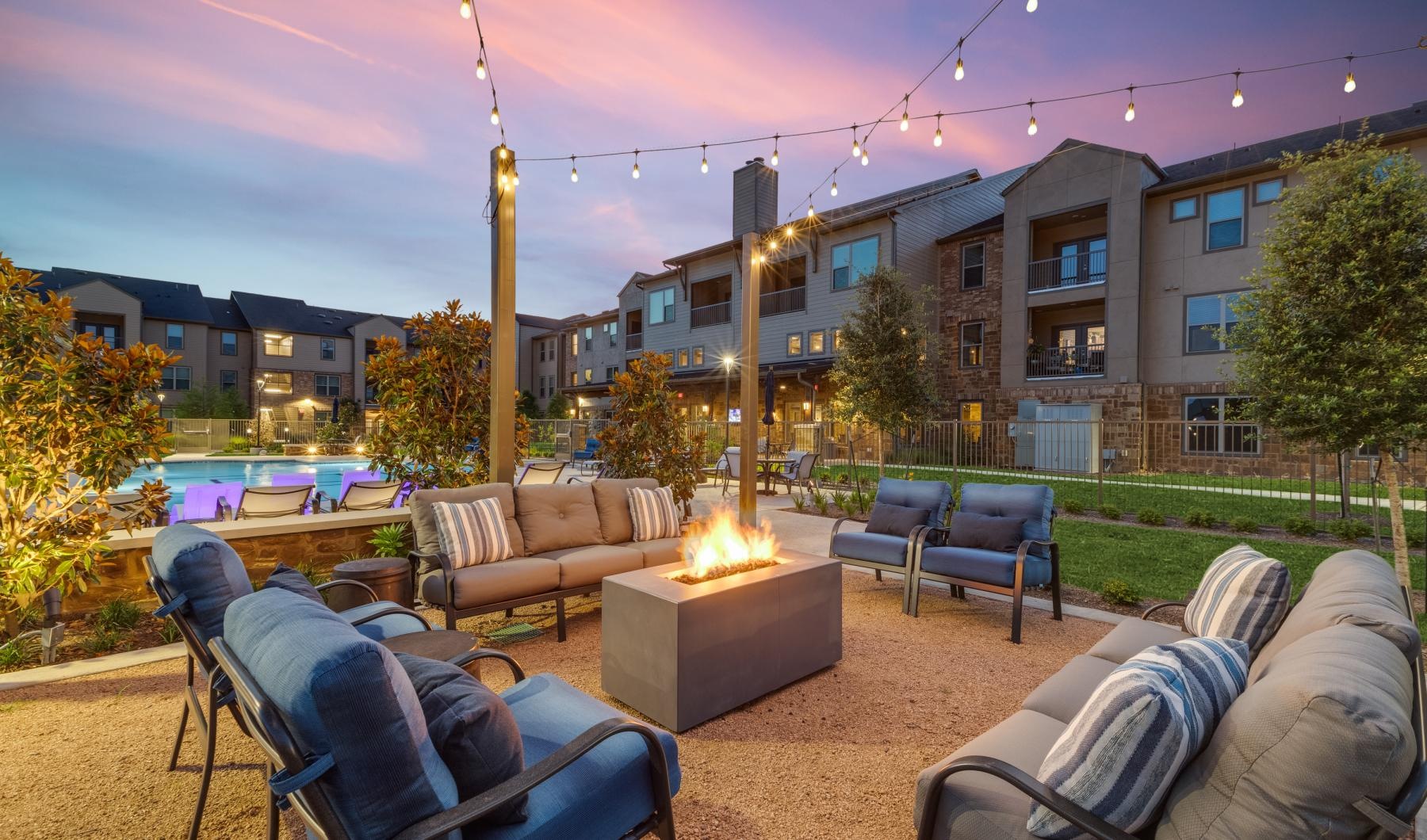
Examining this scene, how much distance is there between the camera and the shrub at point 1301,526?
8227mm

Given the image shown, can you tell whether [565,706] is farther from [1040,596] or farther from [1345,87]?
[1345,87]

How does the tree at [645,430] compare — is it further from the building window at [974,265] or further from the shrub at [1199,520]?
the building window at [974,265]

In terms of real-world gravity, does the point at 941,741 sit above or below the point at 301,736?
below

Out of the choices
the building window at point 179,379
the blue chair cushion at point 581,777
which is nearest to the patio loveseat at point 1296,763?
the blue chair cushion at point 581,777

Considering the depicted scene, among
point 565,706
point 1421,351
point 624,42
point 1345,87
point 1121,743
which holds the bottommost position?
point 565,706

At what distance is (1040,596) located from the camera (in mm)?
5781

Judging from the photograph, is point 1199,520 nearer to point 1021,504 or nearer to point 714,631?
point 1021,504

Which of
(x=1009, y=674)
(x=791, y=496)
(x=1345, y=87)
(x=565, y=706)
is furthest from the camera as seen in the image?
(x=791, y=496)

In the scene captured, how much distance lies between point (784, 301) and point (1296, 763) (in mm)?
21751

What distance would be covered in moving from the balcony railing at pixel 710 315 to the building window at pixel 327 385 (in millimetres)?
24474

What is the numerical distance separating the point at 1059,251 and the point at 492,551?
64.2 feet

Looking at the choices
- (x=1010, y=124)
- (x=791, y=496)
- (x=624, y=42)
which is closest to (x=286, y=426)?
(x=791, y=496)

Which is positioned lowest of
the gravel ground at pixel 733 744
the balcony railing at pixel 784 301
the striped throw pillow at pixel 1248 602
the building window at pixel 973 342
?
the gravel ground at pixel 733 744

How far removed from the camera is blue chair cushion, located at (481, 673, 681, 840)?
1.75 metres
